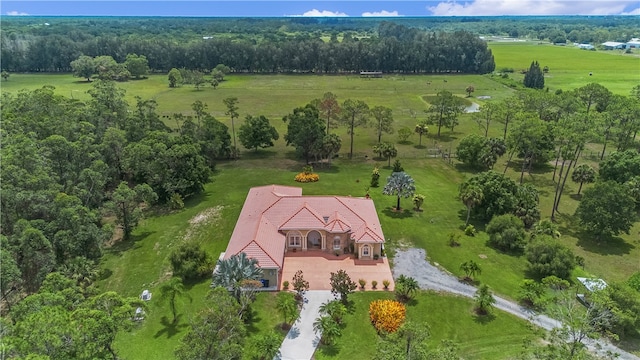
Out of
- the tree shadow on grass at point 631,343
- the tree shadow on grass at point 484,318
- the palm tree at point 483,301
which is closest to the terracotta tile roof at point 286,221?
the palm tree at point 483,301

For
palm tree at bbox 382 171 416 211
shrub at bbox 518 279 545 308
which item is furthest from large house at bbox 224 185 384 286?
shrub at bbox 518 279 545 308

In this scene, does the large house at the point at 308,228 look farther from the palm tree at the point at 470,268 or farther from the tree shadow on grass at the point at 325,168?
the tree shadow on grass at the point at 325,168

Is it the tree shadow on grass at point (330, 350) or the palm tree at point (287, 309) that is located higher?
the palm tree at point (287, 309)

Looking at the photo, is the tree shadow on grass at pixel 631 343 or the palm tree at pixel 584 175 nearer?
the tree shadow on grass at pixel 631 343

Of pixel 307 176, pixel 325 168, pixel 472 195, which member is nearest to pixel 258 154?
pixel 325 168

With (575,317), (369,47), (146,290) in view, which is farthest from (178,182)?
(369,47)

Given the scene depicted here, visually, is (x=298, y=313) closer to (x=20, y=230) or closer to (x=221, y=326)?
(x=221, y=326)

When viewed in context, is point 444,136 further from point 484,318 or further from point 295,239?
point 484,318
